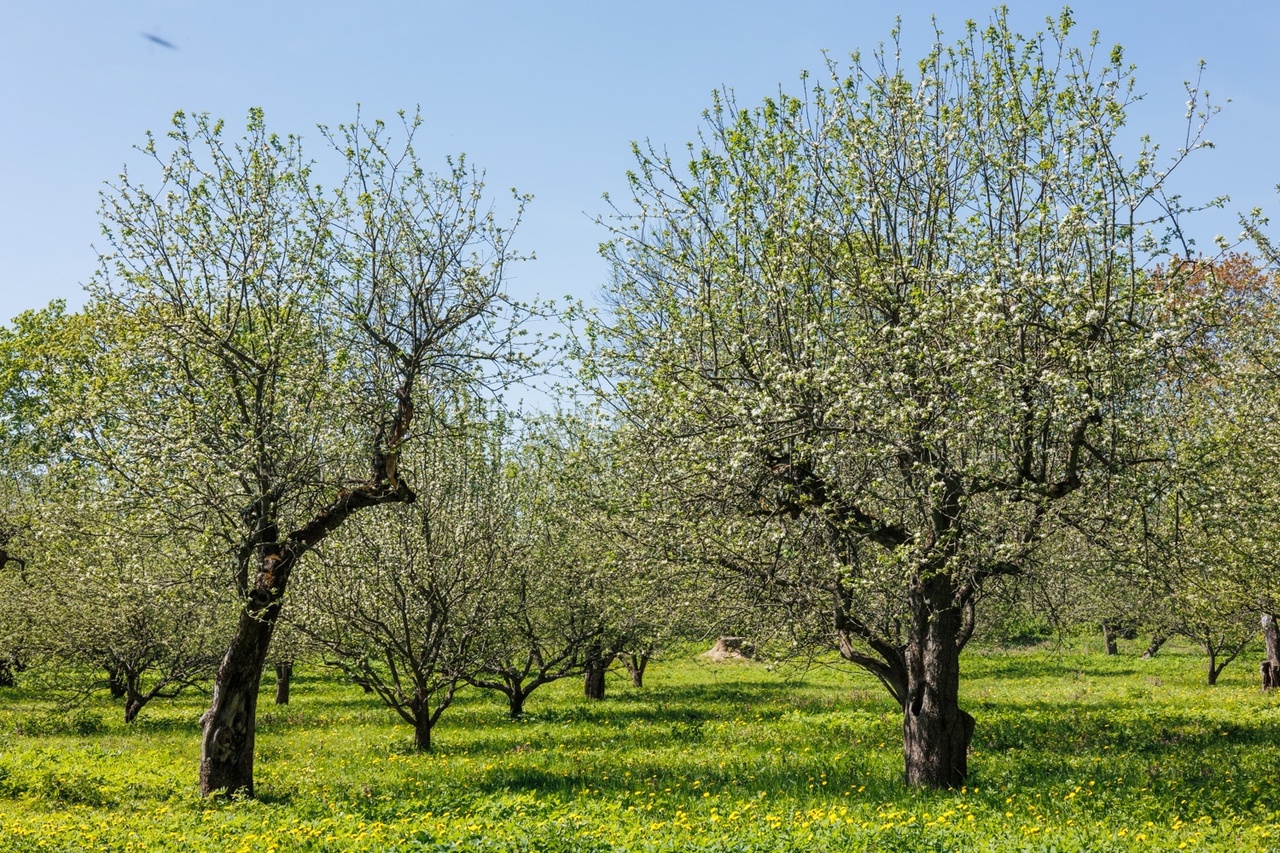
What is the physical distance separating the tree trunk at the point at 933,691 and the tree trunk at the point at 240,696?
946cm

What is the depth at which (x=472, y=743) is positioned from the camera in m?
21.0

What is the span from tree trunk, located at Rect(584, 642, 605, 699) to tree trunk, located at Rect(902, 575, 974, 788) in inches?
610

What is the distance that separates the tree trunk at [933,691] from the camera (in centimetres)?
1370

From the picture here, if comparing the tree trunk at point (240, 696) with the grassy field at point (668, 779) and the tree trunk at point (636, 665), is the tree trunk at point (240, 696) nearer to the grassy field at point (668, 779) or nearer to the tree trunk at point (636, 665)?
the grassy field at point (668, 779)

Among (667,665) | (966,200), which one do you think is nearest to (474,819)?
(966,200)

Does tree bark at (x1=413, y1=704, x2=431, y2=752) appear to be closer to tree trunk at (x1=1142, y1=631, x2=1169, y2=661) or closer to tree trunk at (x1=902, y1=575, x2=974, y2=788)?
tree trunk at (x1=902, y1=575, x2=974, y2=788)

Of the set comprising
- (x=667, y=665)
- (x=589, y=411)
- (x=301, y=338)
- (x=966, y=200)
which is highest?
(x=966, y=200)

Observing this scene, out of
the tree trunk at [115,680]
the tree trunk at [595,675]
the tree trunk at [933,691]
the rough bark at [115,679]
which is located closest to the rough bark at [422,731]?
the tree trunk at [595,675]

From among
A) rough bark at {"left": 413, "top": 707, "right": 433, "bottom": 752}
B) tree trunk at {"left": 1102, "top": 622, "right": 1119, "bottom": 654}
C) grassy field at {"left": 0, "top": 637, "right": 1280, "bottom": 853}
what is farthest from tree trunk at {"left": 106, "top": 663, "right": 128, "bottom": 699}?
tree trunk at {"left": 1102, "top": 622, "right": 1119, "bottom": 654}

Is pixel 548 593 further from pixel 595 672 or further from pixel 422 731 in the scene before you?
pixel 422 731

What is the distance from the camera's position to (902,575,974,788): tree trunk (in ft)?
45.0

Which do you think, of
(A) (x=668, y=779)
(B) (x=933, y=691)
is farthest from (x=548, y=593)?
(B) (x=933, y=691)

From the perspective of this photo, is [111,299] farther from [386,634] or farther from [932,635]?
[932,635]

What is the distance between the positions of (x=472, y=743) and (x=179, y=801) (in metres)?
7.26
